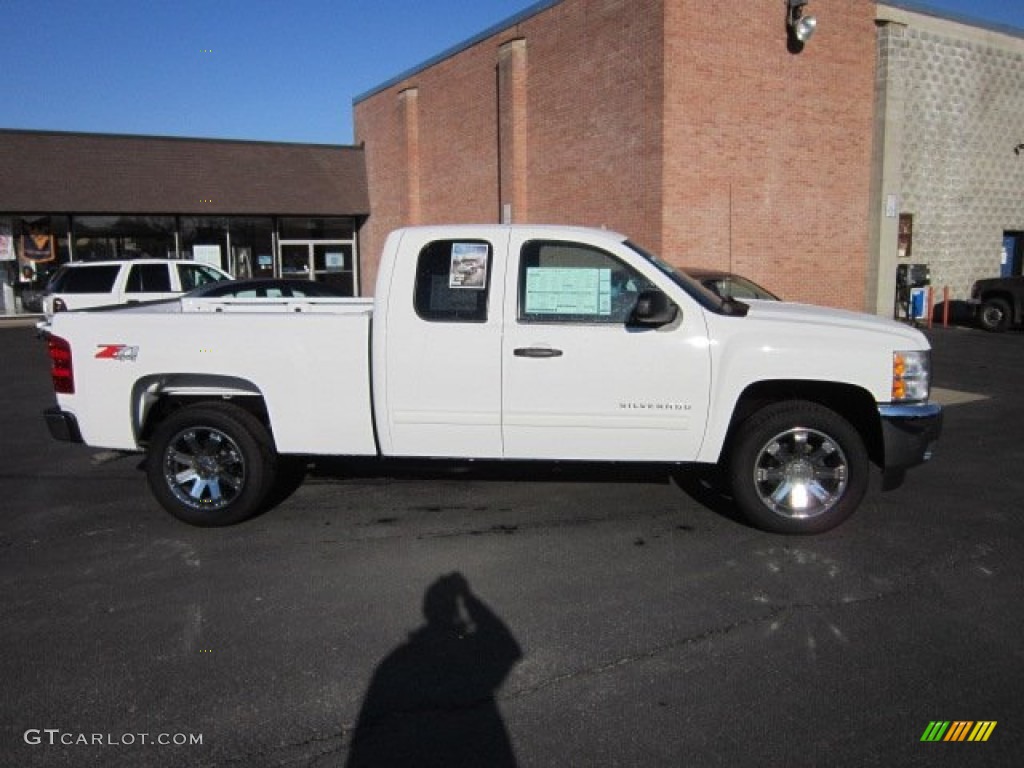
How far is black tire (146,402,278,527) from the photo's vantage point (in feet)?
18.0

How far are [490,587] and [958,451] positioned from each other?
17.3 feet

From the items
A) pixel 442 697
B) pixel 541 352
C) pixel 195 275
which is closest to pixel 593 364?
pixel 541 352

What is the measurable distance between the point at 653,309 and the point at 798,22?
1514cm

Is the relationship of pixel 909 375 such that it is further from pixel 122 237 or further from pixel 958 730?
pixel 122 237

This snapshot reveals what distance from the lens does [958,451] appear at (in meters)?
7.66

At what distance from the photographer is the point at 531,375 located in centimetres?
518

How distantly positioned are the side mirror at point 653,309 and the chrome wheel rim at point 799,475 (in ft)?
3.53

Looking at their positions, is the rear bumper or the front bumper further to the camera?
the rear bumper

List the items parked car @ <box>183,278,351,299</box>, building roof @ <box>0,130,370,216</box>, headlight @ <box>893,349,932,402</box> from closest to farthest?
headlight @ <box>893,349,932,402</box>
parked car @ <box>183,278,351,299</box>
building roof @ <box>0,130,370,216</box>

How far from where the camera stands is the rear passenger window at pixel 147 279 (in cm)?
1595

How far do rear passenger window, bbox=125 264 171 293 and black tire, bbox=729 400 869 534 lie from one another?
13.6 meters

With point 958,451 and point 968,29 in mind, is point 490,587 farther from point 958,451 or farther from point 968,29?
point 968,29

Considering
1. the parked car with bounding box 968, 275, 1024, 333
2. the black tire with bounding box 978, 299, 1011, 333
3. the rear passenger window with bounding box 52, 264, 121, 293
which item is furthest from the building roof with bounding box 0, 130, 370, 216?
the black tire with bounding box 978, 299, 1011, 333

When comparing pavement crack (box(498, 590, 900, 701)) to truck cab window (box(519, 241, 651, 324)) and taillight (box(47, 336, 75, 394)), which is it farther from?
taillight (box(47, 336, 75, 394))
